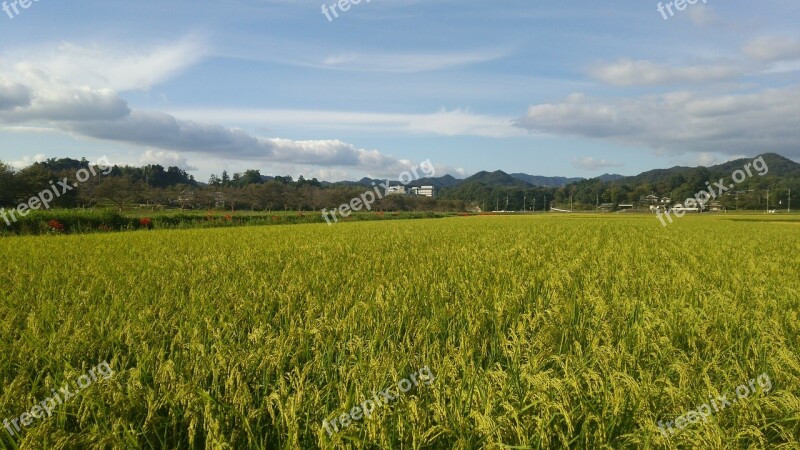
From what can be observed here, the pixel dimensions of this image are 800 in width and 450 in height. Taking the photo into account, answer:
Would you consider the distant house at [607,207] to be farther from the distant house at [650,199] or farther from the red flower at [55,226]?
the red flower at [55,226]

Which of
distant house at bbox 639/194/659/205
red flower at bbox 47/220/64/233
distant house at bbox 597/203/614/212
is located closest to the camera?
red flower at bbox 47/220/64/233

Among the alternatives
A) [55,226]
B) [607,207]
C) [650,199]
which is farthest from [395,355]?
[650,199]

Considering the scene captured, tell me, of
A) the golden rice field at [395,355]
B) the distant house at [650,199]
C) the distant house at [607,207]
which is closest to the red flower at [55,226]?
the golden rice field at [395,355]

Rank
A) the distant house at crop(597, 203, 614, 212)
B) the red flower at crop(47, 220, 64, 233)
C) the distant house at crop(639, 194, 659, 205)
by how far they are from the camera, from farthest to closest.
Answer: the distant house at crop(597, 203, 614, 212) < the distant house at crop(639, 194, 659, 205) < the red flower at crop(47, 220, 64, 233)

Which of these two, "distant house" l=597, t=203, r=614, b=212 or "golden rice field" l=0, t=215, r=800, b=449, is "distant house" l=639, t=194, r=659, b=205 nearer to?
"distant house" l=597, t=203, r=614, b=212

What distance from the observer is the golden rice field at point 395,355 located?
2139 mm

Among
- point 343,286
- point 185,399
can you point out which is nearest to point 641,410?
point 185,399

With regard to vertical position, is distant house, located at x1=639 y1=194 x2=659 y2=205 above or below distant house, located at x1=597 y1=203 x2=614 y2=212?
above

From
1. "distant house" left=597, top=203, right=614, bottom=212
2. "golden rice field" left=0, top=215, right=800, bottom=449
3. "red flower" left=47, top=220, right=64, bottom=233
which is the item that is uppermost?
"red flower" left=47, top=220, right=64, bottom=233

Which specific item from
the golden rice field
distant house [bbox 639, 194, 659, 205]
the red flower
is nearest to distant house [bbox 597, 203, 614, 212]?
distant house [bbox 639, 194, 659, 205]

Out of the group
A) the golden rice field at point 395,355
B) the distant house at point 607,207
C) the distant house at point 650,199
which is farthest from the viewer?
the distant house at point 607,207

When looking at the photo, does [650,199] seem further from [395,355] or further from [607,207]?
[395,355]

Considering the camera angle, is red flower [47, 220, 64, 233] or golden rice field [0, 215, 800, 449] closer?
golden rice field [0, 215, 800, 449]

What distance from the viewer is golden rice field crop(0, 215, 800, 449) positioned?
2139mm
